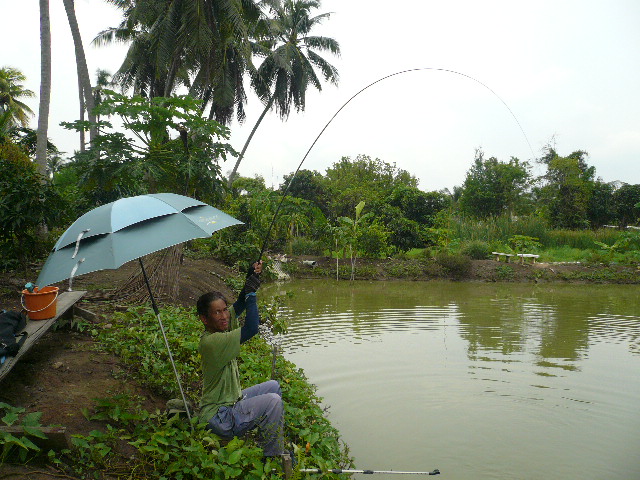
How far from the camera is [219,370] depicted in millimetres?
3348

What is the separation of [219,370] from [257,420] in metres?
0.40

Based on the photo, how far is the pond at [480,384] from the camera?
469 cm

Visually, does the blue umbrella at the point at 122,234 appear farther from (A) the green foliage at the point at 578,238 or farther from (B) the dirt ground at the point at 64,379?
(A) the green foliage at the point at 578,238

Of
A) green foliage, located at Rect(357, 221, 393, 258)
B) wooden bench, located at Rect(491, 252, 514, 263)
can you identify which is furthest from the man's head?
wooden bench, located at Rect(491, 252, 514, 263)

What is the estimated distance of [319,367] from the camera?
737 cm

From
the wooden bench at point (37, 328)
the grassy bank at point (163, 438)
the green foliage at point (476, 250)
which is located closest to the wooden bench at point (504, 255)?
the green foliage at point (476, 250)

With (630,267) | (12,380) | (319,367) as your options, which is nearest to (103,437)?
(12,380)

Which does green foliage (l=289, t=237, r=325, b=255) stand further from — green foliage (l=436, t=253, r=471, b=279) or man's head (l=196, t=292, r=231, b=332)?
man's head (l=196, t=292, r=231, b=332)

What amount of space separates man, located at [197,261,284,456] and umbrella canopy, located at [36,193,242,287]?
1.54 feet

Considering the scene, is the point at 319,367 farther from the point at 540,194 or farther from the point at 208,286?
the point at 540,194

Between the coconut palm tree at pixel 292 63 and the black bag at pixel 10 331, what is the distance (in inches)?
769

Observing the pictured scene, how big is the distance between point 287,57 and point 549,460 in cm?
2166

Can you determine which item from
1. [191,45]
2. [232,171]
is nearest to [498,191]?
[232,171]

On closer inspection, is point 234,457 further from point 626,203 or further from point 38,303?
point 626,203
